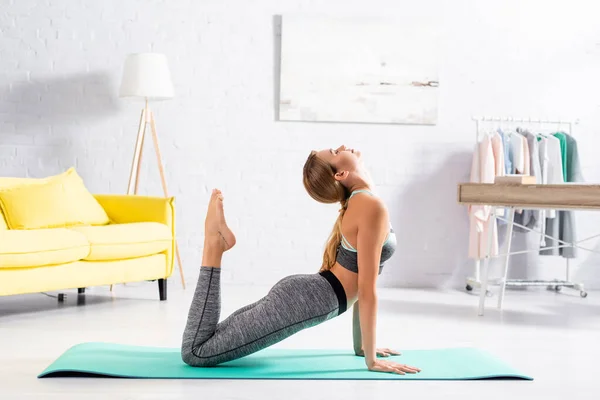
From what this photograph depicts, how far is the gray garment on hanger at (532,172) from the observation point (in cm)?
550

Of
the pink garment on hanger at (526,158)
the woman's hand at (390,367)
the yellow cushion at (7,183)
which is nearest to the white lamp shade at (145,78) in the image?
the yellow cushion at (7,183)

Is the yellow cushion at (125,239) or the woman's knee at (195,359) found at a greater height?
the yellow cushion at (125,239)

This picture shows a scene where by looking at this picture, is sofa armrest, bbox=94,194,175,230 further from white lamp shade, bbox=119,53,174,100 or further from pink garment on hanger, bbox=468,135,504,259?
pink garment on hanger, bbox=468,135,504,259

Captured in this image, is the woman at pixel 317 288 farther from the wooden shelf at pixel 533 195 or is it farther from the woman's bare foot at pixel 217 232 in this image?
the wooden shelf at pixel 533 195

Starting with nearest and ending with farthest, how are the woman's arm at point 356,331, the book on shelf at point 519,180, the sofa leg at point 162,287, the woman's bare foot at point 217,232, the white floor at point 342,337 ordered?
the white floor at point 342,337, the woman's bare foot at point 217,232, the woman's arm at point 356,331, the book on shelf at point 519,180, the sofa leg at point 162,287

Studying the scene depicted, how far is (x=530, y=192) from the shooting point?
425 cm

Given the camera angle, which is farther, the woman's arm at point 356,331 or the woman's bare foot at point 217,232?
the woman's arm at point 356,331

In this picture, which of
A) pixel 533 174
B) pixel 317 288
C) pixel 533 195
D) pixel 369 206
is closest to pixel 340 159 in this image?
pixel 369 206

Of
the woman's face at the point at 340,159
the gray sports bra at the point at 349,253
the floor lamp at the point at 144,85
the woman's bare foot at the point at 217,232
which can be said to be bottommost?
the gray sports bra at the point at 349,253

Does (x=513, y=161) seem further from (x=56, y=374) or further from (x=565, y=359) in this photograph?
(x=56, y=374)

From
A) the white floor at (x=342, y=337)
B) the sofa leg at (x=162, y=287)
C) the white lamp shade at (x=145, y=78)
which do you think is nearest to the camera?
the white floor at (x=342, y=337)

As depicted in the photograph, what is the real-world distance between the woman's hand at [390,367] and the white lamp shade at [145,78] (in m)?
2.94

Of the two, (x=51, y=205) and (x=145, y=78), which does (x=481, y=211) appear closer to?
(x=145, y=78)

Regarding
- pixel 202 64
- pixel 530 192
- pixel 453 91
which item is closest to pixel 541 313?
pixel 530 192
